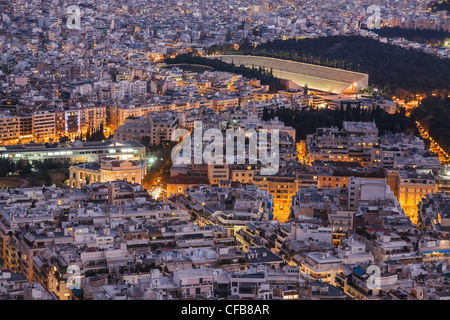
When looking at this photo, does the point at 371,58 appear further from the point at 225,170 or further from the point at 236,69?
the point at 225,170

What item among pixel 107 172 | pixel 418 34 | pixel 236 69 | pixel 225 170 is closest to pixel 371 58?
pixel 236 69

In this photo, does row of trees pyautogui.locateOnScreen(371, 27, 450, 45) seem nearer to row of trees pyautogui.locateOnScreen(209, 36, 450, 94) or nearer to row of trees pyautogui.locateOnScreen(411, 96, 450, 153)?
row of trees pyautogui.locateOnScreen(209, 36, 450, 94)

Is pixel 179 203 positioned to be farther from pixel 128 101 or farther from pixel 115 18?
pixel 115 18

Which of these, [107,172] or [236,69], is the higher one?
[236,69]
